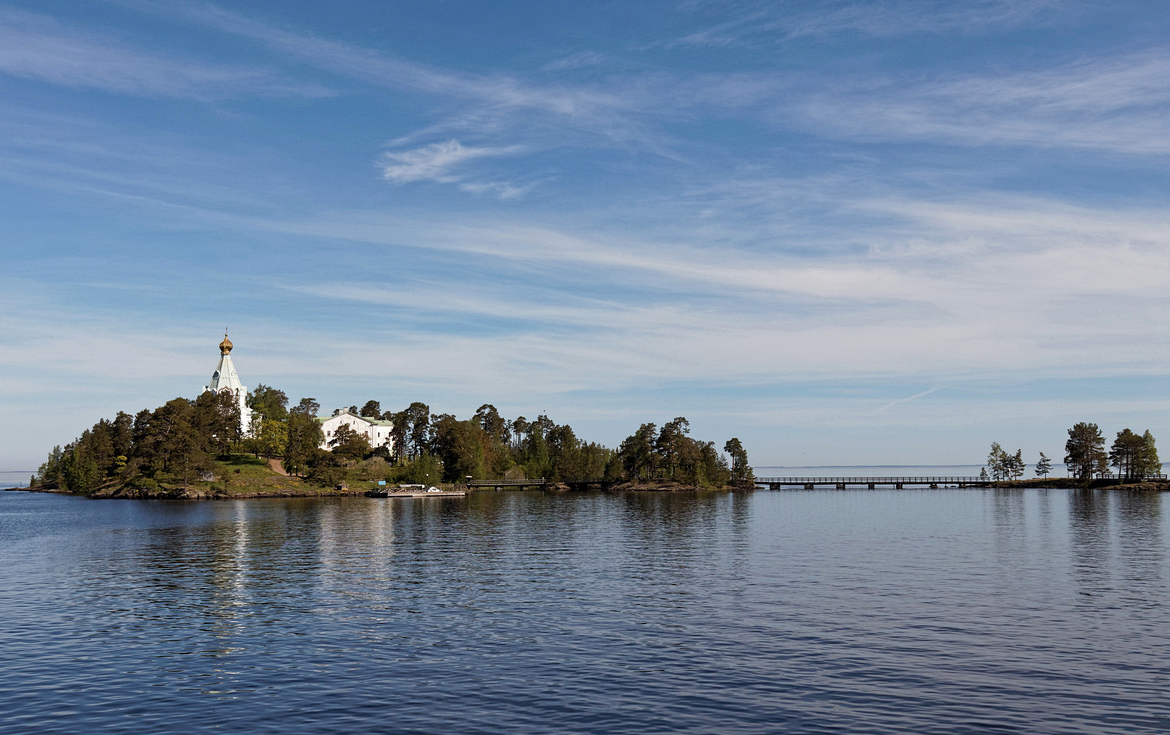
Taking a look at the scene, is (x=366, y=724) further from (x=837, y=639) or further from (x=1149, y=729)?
(x=1149, y=729)

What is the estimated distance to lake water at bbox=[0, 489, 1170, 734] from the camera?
28906mm

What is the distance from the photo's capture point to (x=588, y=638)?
40.3 meters

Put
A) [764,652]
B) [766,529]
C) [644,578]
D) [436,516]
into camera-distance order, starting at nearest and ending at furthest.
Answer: [764,652], [644,578], [766,529], [436,516]

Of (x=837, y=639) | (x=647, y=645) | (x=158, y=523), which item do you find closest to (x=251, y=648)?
(x=647, y=645)

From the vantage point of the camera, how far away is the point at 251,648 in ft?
128

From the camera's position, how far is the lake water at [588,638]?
28.9 m

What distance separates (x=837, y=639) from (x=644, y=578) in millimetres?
22600

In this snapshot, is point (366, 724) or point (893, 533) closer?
point (366, 724)

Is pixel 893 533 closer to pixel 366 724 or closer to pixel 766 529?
pixel 766 529

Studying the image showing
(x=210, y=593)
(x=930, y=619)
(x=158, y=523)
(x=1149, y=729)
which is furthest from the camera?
(x=158, y=523)

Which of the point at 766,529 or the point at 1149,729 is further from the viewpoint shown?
the point at 766,529

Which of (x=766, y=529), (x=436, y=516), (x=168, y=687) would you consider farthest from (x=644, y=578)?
(x=436, y=516)

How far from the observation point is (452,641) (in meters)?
40.0

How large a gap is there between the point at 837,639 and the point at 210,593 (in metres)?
39.0
